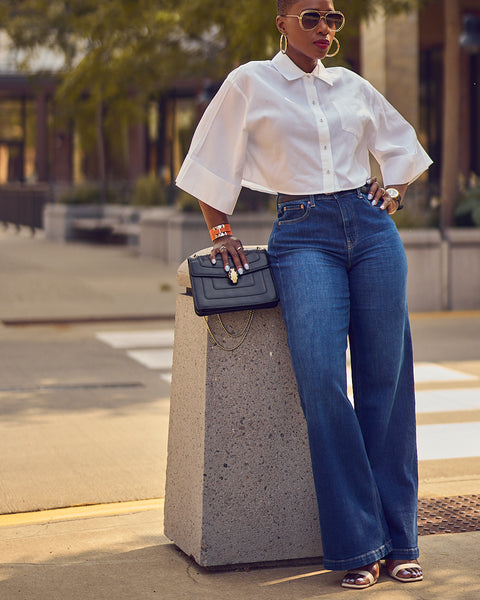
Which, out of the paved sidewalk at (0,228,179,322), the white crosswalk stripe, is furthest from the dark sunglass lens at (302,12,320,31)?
the paved sidewalk at (0,228,179,322)

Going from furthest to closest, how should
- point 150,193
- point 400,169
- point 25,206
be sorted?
point 25,206 < point 150,193 < point 400,169

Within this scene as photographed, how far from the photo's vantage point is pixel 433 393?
322 inches

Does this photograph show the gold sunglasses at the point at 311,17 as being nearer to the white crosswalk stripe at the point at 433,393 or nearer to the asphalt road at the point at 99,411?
the asphalt road at the point at 99,411

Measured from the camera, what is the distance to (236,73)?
12.9 feet

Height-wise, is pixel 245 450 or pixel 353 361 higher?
pixel 353 361

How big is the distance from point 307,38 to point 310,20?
64mm

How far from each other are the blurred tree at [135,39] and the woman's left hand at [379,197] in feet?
30.9

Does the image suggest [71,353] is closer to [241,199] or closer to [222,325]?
[222,325]

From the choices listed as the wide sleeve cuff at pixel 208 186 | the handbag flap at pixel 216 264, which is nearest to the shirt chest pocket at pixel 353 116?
the wide sleeve cuff at pixel 208 186

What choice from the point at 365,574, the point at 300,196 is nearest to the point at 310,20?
the point at 300,196

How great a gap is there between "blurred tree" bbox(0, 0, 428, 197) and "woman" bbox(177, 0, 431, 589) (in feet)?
30.9

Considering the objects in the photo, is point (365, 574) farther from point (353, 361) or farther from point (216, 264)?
point (216, 264)

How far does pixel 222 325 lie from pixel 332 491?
705mm

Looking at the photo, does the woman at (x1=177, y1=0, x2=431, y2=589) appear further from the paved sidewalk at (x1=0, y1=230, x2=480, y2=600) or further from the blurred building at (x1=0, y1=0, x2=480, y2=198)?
the blurred building at (x1=0, y1=0, x2=480, y2=198)
